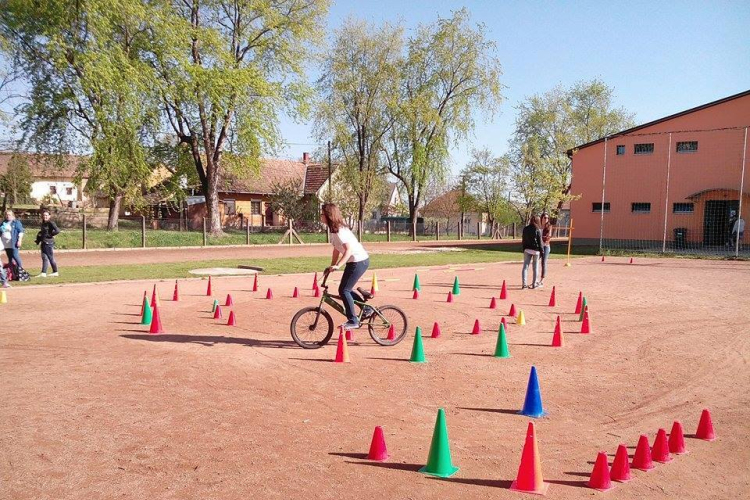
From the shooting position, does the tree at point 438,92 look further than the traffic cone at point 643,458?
Yes

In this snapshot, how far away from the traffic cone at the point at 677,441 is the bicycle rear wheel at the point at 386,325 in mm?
4249

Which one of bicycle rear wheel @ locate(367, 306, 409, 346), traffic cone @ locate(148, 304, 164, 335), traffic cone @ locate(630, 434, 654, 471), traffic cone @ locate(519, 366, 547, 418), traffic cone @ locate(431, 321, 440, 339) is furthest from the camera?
traffic cone @ locate(148, 304, 164, 335)

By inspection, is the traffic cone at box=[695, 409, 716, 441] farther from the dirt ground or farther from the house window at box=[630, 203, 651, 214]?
the house window at box=[630, 203, 651, 214]

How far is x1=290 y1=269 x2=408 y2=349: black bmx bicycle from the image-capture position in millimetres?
7809

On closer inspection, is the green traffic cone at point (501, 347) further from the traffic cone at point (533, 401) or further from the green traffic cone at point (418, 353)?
the traffic cone at point (533, 401)

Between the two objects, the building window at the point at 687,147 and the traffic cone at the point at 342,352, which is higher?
the building window at the point at 687,147

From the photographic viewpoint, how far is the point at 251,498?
11.7ft

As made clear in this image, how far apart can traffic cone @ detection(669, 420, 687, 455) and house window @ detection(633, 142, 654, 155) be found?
32.8 m

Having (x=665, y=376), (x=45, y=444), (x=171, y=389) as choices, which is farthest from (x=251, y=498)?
(x=665, y=376)

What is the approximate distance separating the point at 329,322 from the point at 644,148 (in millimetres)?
31299

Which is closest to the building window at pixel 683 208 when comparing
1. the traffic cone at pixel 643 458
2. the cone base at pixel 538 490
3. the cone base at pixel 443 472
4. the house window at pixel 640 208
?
the house window at pixel 640 208

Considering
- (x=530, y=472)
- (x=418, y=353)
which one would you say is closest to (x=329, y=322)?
(x=418, y=353)

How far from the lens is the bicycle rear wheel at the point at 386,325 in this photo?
802 cm

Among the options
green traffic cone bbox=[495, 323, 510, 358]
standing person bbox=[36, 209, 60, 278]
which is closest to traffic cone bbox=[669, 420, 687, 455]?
green traffic cone bbox=[495, 323, 510, 358]
